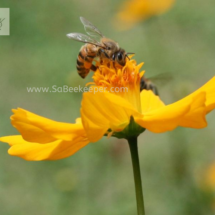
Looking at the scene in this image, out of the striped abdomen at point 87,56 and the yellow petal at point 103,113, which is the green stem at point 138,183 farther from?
the striped abdomen at point 87,56

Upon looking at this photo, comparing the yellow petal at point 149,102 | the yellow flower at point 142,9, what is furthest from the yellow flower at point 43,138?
the yellow flower at point 142,9

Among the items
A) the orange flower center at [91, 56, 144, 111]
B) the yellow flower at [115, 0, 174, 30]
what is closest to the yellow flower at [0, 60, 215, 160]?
the orange flower center at [91, 56, 144, 111]

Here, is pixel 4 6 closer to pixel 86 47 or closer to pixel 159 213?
pixel 159 213

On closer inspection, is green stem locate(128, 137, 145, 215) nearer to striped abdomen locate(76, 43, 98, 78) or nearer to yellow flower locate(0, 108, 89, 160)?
yellow flower locate(0, 108, 89, 160)

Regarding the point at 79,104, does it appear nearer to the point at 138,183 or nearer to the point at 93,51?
the point at 93,51

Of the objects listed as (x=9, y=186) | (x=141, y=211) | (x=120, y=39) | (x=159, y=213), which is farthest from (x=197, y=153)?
(x=120, y=39)

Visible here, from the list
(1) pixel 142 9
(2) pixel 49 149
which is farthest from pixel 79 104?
(2) pixel 49 149
